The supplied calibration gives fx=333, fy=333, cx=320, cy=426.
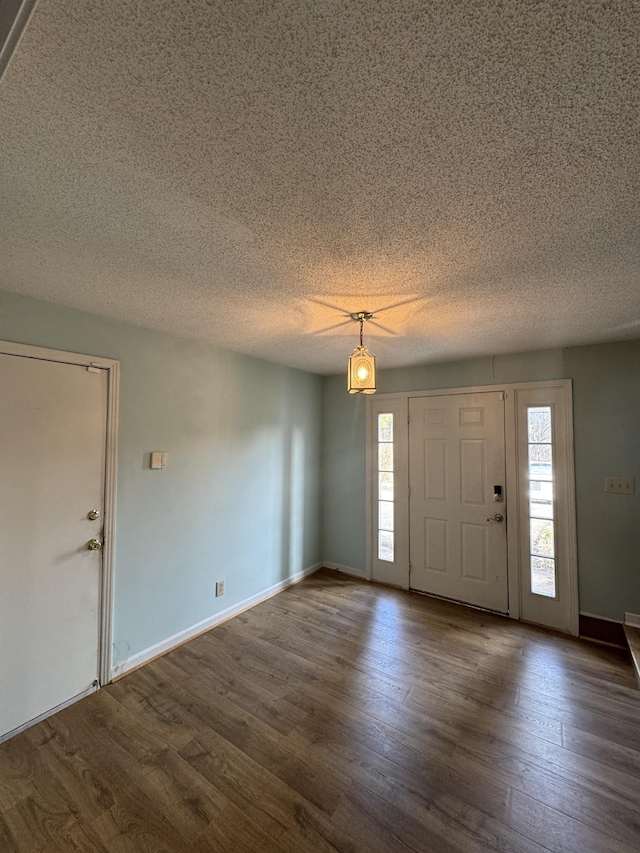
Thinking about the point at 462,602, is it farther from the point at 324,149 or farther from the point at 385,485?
the point at 324,149

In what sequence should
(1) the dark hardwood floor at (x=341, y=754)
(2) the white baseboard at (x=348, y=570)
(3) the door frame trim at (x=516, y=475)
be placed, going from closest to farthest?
(1) the dark hardwood floor at (x=341, y=754), (3) the door frame trim at (x=516, y=475), (2) the white baseboard at (x=348, y=570)

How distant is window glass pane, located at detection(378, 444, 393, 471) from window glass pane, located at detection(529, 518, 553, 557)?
1.42m

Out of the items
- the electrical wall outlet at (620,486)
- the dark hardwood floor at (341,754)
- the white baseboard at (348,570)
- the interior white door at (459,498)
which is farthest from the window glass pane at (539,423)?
the white baseboard at (348,570)

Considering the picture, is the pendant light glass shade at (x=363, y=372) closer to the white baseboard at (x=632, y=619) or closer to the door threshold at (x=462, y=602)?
A: the door threshold at (x=462, y=602)

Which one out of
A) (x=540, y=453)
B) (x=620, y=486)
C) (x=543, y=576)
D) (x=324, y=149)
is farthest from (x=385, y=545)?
(x=324, y=149)

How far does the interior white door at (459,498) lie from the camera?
10.3 feet

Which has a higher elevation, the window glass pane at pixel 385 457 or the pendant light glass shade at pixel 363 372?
the pendant light glass shade at pixel 363 372

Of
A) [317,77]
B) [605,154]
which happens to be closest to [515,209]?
[605,154]

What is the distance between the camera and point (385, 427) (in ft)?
12.5

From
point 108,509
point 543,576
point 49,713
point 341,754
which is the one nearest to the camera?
point 341,754

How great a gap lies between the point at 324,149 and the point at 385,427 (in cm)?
307

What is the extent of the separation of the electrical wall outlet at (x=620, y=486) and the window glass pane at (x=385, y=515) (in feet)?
6.22

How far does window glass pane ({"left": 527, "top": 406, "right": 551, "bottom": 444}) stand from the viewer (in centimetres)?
296

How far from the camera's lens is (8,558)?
1820 millimetres
